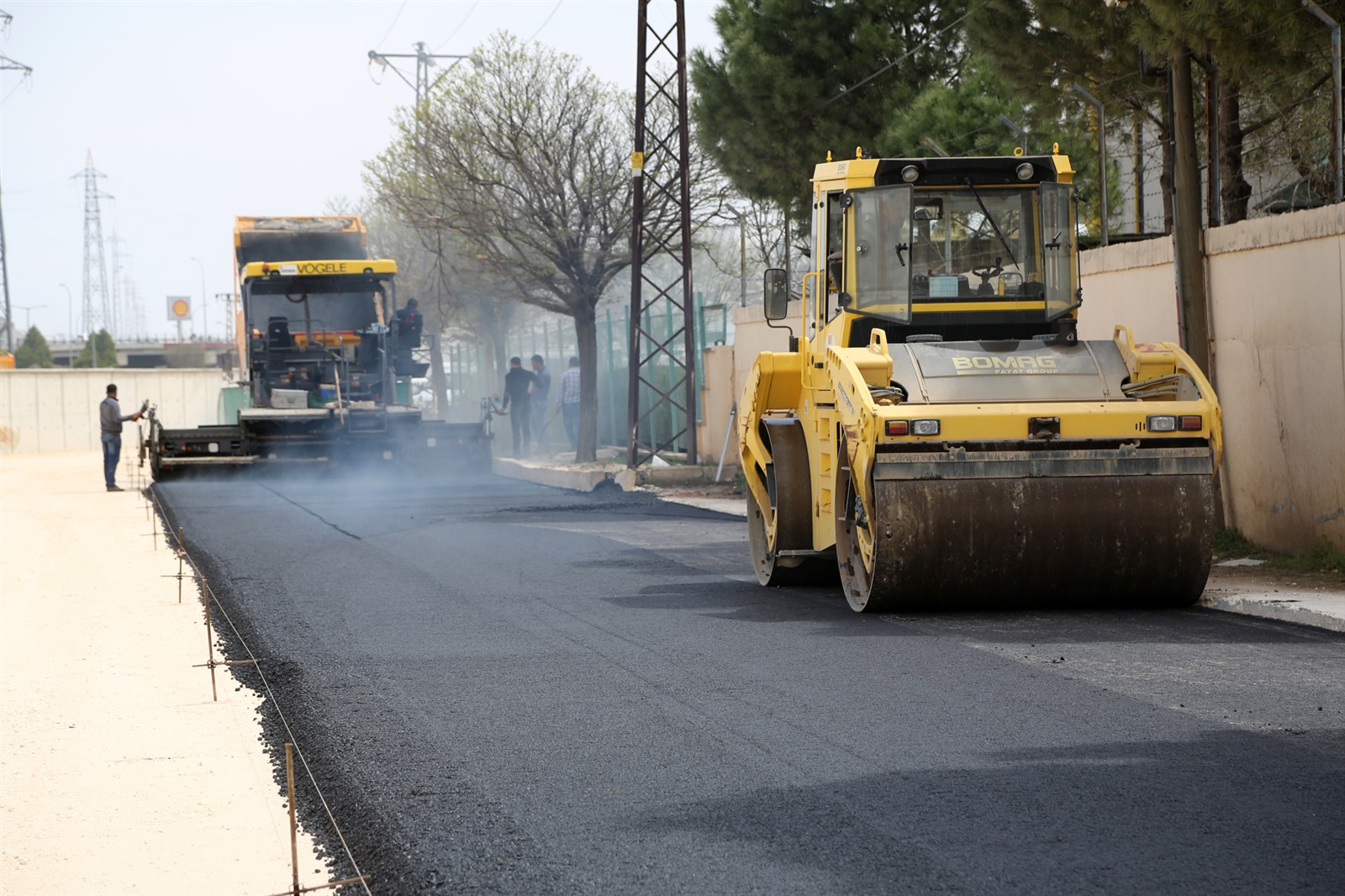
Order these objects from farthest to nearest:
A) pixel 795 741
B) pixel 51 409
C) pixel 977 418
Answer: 1. pixel 51 409
2. pixel 977 418
3. pixel 795 741

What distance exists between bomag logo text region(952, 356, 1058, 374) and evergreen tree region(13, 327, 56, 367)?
96.7 metres

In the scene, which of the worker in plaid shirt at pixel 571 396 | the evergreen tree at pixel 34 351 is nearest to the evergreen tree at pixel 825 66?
the worker in plaid shirt at pixel 571 396

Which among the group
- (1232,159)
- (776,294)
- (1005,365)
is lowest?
(1005,365)

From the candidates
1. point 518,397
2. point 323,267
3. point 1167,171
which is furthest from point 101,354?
point 1167,171

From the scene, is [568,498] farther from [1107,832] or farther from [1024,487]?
[1107,832]

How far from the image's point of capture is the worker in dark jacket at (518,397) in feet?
98.9

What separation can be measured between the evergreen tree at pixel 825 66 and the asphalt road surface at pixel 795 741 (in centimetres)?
1145

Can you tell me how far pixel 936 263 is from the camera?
9.73 meters

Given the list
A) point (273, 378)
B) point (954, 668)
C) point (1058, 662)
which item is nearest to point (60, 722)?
point (954, 668)

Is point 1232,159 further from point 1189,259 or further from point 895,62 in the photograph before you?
point 895,62

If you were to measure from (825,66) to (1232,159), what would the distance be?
7.87m

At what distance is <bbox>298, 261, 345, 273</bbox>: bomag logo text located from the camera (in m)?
23.0

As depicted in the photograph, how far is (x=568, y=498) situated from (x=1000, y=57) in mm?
7484

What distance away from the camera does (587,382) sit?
28109mm
